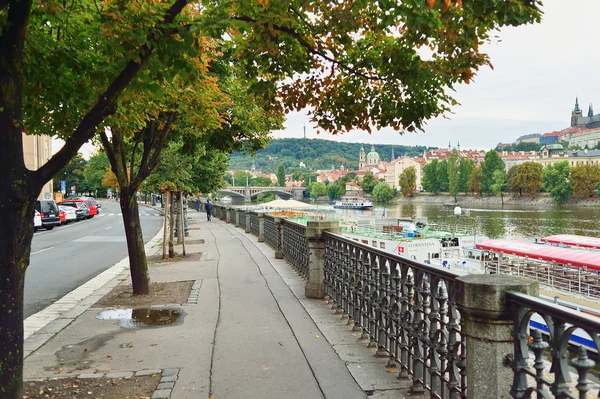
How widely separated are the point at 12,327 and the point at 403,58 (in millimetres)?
4490

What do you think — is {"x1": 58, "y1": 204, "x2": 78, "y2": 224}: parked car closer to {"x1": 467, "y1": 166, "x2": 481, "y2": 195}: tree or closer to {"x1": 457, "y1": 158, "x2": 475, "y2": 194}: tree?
{"x1": 467, "y1": 166, "x2": 481, "y2": 195}: tree

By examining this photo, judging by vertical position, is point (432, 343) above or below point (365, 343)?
above

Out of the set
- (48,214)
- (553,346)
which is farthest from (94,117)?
(48,214)

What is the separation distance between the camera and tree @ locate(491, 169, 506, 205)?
10944 cm

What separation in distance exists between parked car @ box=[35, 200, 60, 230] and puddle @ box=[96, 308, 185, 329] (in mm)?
27143

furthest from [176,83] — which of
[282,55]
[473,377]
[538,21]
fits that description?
[473,377]

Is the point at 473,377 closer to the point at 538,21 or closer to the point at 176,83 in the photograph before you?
the point at 538,21

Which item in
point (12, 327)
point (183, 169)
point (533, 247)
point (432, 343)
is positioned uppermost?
point (183, 169)

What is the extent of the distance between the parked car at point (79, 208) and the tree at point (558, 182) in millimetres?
84155

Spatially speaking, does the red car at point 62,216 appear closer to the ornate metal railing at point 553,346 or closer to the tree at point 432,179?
the ornate metal railing at point 553,346

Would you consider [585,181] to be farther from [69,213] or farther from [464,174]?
[69,213]

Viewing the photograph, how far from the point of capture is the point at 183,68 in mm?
4637

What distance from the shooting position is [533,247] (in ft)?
82.8

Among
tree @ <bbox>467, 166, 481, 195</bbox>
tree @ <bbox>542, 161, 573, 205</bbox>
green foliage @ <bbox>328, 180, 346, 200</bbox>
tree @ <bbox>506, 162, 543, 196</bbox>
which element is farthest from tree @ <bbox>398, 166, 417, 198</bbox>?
tree @ <bbox>542, 161, 573, 205</bbox>
